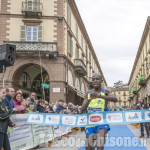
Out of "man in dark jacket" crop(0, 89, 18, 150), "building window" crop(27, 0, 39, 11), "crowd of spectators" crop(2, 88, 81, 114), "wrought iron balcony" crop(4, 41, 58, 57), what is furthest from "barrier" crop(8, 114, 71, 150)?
"building window" crop(27, 0, 39, 11)

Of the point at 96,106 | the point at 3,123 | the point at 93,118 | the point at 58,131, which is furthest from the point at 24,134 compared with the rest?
the point at 96,106

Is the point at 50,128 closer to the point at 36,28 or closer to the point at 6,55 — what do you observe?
the point at 6,55

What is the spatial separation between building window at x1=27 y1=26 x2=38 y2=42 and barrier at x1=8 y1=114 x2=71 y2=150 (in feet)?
45.5

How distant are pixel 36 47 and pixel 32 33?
183cm

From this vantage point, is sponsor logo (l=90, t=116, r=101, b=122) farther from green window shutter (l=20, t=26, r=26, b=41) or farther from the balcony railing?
the balcony railing

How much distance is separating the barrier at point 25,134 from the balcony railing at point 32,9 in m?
14.6

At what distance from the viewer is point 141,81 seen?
36.3 metres

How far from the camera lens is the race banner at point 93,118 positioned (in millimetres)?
4730

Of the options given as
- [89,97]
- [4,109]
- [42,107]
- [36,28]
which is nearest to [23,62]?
[36,28]

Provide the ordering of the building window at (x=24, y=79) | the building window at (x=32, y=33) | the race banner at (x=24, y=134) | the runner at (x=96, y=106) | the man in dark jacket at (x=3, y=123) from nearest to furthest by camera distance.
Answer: the runner at (x=96, y=106) < the man in dark jacket at (x=3, y=123) < the race banner at (x=24, y=134) < the building window at (x=32, y=33) < the building window at (x=24, y=79)

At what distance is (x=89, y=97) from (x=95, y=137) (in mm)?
763

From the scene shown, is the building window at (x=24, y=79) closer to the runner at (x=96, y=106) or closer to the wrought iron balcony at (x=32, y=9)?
the wrought iron balcony at (x=32, y=9)

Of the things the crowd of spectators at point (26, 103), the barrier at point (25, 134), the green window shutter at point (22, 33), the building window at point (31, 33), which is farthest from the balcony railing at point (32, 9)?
the barrier at point (25, 134)

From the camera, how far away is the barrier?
23.4ft
